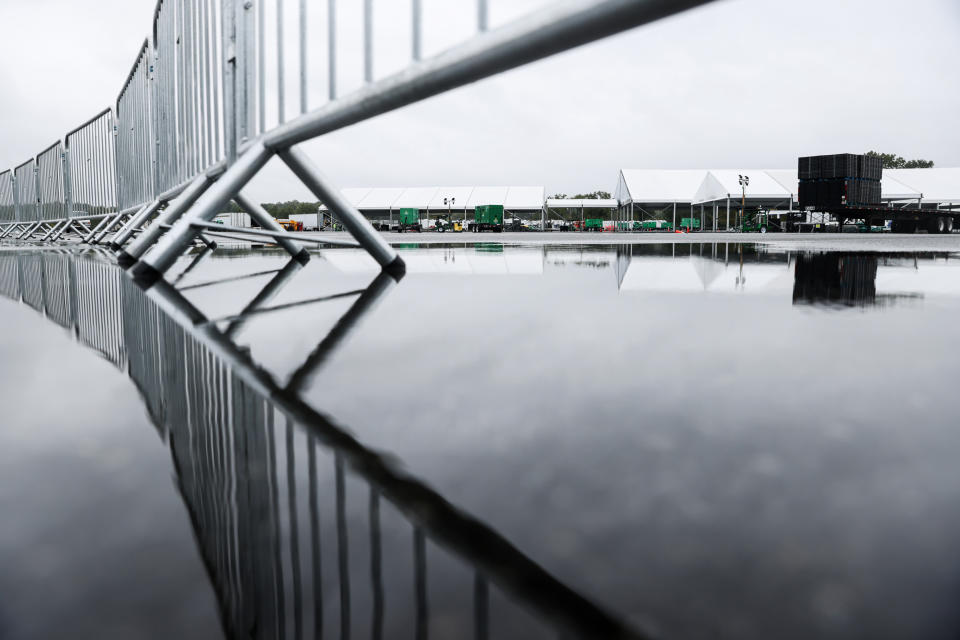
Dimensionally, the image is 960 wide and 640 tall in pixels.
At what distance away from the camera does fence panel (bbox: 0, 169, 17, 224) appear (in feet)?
59.8

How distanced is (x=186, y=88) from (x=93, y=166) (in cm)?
738

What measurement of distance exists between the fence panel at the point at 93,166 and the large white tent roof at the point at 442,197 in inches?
914

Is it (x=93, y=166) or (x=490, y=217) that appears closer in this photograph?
(x=93, y=166)

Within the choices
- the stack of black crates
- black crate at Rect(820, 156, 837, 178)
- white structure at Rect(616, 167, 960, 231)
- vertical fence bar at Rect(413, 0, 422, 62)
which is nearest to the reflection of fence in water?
vertical fence bar at Rect(413, 0, 422, 62)

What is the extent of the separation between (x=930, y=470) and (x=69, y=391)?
1.28 m

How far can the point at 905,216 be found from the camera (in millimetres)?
19344

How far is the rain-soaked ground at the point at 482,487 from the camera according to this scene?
0.46m

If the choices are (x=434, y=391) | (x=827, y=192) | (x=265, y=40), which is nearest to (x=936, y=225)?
(x=827, y=192)

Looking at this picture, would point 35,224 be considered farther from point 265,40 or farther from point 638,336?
point 638,336

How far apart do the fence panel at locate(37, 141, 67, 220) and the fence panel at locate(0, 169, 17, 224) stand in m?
3.25

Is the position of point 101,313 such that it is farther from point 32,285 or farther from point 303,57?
point 32,285

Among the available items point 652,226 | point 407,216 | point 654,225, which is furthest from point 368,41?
point 654,225

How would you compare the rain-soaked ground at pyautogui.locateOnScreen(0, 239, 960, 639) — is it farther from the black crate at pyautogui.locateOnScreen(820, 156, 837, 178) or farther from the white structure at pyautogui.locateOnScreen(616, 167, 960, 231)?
the white structure at pyautogui.locateOnScreen(616, 167, 960, 231)

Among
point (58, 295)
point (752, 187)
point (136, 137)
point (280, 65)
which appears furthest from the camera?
point (752, 187)
